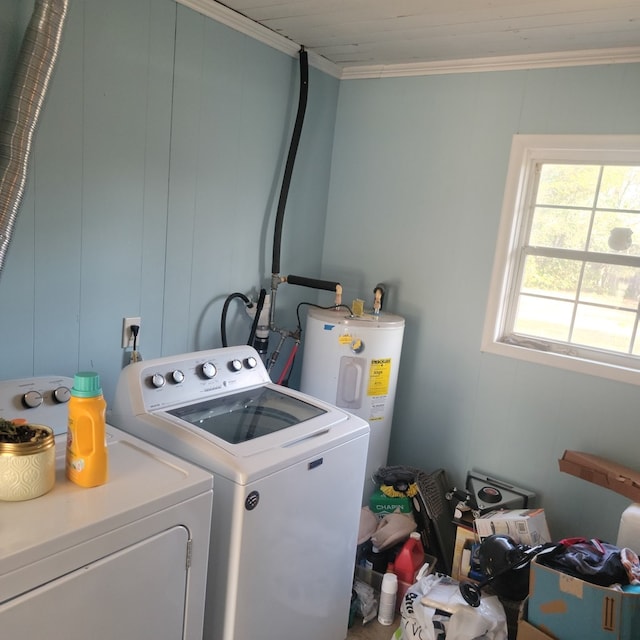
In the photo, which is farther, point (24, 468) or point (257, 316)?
point (257, 316)

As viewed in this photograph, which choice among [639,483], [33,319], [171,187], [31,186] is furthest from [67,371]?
[639,483]

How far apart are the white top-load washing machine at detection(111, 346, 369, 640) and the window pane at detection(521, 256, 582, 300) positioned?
1.22 meters

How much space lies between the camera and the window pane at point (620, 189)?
7.74 ft

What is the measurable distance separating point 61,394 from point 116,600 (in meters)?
0.65

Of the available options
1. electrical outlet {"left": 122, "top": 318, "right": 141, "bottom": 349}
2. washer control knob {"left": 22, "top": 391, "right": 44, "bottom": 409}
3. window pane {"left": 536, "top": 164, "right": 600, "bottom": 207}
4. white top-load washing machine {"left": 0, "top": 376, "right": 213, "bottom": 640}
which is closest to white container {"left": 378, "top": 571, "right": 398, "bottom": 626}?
white top-load washing machine {"left": 0, "top": 376, "right": 213, "bottom": 640}

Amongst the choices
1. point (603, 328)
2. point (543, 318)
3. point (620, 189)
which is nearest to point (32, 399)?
point (543, 318)

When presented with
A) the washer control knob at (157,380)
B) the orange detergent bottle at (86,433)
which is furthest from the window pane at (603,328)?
the orange detergent bottle at (86,433)

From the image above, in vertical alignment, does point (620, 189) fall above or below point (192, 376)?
above

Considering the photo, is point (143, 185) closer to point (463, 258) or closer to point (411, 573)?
point (463, 258)

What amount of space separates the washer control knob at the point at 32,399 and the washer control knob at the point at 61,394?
0.04 metres

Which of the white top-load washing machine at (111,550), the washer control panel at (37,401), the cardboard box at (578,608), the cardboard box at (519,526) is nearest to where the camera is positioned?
the white top-load washing machine at (111,550)

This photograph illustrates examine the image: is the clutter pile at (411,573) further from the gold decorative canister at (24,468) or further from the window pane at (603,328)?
the gold decorative canister at (24,468)

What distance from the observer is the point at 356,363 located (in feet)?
8.25

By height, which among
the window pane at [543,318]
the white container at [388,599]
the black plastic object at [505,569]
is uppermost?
the window pane at [543,318]
